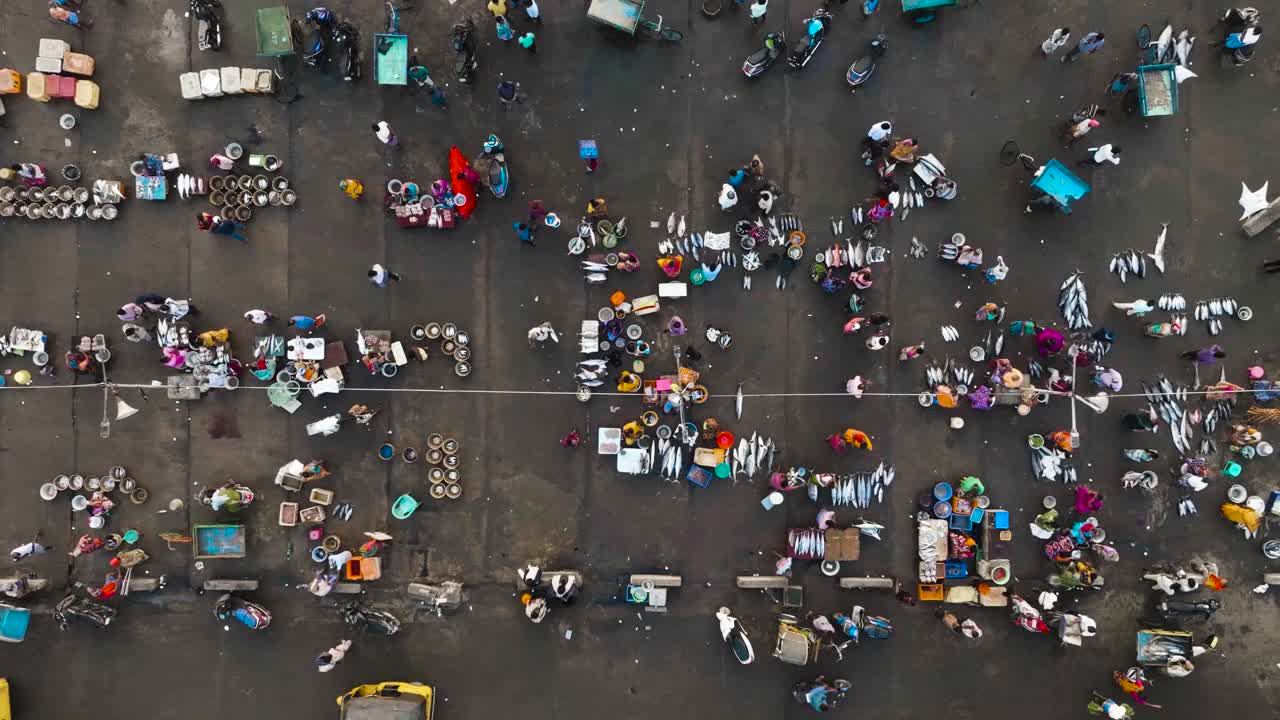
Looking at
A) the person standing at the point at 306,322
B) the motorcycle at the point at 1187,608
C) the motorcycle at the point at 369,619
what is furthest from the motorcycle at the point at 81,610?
the motorcycle at the point at 1187,608

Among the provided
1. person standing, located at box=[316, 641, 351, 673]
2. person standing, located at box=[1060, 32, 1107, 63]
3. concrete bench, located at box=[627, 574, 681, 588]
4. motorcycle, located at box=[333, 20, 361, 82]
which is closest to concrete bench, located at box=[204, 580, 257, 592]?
person standing, located at box=[316, 641, 351, 673]

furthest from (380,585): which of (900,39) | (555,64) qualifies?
(900,39)

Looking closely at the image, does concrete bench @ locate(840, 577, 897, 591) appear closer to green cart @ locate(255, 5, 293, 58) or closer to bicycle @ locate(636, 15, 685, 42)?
bicycle @ locate(636, 15, 685, 42)

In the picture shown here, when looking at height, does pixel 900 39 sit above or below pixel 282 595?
above

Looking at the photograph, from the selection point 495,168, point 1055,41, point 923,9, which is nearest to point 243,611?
point 495,168

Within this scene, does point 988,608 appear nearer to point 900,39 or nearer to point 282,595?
point 900,39

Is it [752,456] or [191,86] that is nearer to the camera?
[191,86]

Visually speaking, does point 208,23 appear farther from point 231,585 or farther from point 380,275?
point 231,585
